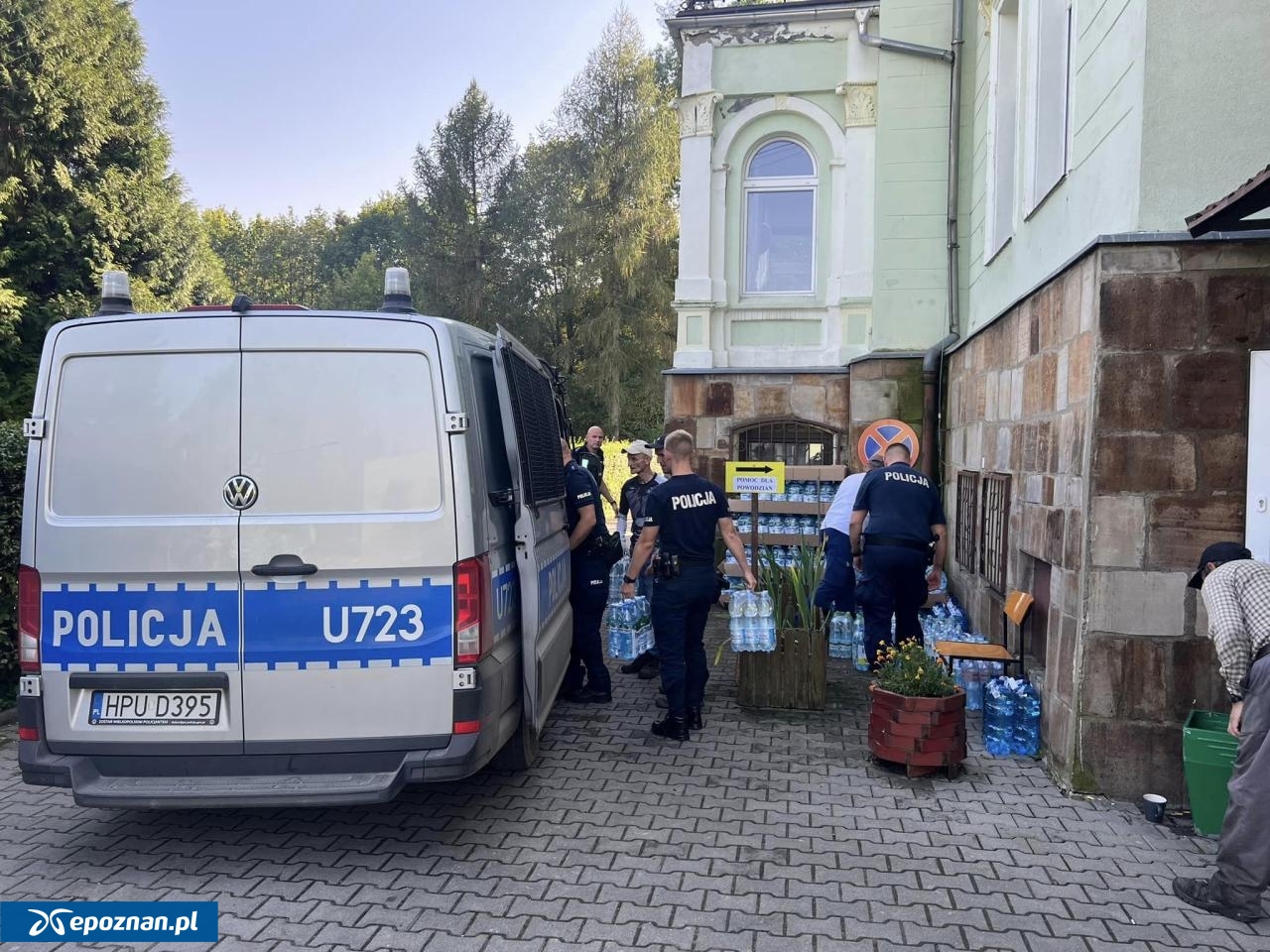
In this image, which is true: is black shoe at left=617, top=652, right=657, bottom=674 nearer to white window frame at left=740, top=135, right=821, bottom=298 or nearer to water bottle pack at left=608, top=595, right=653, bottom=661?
water bottle pack at left=608, top=595, right=653, bottom=661

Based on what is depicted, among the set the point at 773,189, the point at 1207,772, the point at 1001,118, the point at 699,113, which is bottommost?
the point at 1207,772

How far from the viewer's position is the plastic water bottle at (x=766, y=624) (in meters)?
5.94

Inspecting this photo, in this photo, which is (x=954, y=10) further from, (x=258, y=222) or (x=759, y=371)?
(x=258, y=222)

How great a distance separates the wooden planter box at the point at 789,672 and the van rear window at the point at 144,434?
12.1ft

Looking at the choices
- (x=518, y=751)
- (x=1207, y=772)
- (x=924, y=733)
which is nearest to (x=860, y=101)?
(x=924, y=733)

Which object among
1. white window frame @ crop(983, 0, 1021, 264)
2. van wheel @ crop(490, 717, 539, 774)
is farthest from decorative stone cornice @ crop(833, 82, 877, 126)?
van wheel @ crop(490, 717, 539, 774)

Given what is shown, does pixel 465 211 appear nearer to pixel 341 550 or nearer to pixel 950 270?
pixel 950 270

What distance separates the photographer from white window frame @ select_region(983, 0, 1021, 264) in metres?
7.77

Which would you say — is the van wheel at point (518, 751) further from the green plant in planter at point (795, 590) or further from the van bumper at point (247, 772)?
the green plant in planter at point (795, 590)

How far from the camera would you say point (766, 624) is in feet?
19.5

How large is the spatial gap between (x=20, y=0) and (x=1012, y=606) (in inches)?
796

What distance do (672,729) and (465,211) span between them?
31.9m

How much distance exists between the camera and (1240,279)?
431cm

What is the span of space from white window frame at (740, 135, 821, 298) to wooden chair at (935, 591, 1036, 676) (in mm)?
6081
